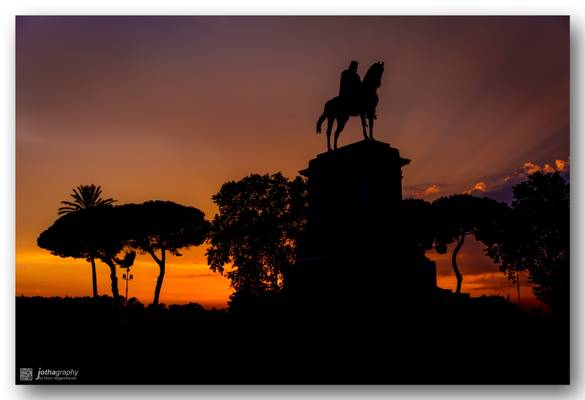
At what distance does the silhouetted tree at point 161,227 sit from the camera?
1151 inches

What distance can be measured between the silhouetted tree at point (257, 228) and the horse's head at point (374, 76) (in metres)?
12.5

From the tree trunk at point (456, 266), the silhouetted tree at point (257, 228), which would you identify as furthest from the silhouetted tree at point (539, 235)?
the silhouetted tree at point (257, 228)

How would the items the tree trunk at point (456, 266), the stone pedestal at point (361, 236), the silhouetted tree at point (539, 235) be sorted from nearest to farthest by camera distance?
the stone pedestal at point (361, 236), the silhouetted tree at point (539, 235), the tree trunk at point (456, 266)

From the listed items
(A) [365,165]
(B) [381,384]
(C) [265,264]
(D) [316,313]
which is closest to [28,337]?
(D) [316,313]

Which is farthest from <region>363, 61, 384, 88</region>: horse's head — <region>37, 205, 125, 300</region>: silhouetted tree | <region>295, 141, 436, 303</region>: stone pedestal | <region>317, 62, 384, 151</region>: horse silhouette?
<region>37, 205, 125, 300</region>: silhouetted tree

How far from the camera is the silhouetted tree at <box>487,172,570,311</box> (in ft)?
50.4

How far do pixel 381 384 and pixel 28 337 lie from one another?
7645 millimetres

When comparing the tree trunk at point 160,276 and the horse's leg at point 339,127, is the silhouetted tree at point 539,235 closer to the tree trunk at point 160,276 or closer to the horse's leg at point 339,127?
the horse's leg at point 339,127

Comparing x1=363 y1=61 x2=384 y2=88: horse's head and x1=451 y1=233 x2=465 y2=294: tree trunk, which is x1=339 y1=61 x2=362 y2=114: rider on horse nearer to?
x1=363 y1=61 x2=384 y2=88: horse's head

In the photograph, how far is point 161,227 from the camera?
29906 millimetres

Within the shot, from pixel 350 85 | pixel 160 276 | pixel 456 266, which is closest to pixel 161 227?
pixel 160 276

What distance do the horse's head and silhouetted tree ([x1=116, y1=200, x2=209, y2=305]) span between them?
17.5m

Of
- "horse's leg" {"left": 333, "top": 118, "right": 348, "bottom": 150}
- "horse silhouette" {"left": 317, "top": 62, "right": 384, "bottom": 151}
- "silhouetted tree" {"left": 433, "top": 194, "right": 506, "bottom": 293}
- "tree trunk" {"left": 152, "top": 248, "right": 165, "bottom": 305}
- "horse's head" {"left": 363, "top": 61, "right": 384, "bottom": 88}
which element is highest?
"horse's head" {"left": 363, "top": 61, "right": 384, "bottom": 88}

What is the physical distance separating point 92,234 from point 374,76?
1810 cm
